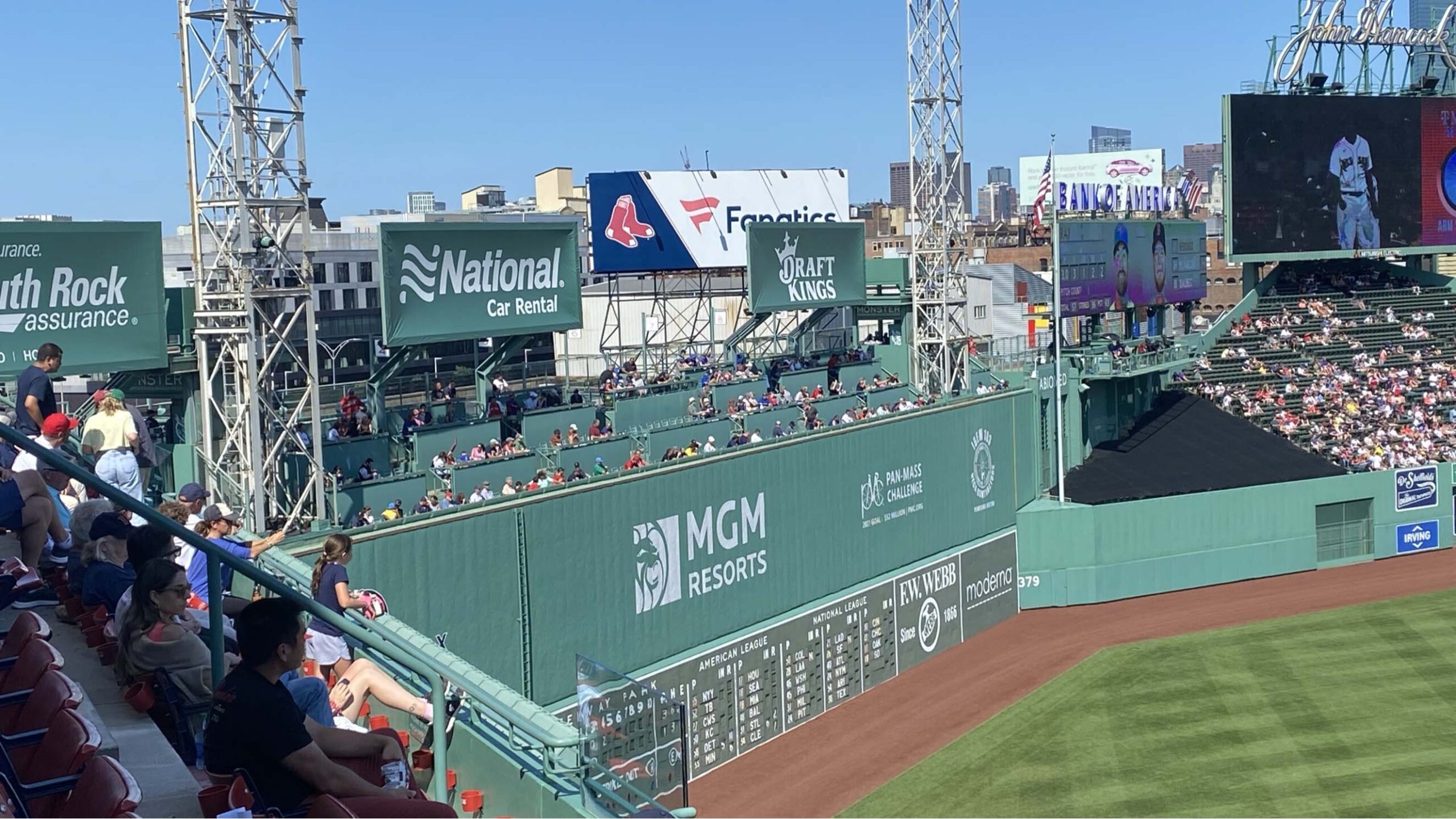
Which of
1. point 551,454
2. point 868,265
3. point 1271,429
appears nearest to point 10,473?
point 551,454

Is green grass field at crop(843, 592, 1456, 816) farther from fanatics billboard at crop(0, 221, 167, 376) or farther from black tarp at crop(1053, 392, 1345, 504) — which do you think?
fanatics billboard at crop(0, 221, 167, 376)

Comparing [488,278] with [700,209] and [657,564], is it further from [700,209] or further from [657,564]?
[700,209]

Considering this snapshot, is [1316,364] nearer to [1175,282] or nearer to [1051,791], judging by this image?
[1175,282]

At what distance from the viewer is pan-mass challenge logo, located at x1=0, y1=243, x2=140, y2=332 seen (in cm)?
1421

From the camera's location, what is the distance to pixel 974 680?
75.9 ft

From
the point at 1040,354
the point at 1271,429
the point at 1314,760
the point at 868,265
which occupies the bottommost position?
the point at 1314,760

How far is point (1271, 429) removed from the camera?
3350 centimetres

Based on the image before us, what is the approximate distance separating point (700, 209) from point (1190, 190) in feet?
63.9

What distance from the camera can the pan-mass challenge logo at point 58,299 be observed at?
1421cm

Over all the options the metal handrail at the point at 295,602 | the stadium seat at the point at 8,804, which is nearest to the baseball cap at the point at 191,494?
the metal handrail at the point at 295,602

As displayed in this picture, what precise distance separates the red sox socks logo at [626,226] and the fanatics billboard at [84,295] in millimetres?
13202

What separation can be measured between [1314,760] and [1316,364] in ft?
67.3

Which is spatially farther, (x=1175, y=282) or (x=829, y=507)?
(x=1175, y=282)

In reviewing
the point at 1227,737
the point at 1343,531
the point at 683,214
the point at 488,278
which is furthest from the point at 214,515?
the point at 1343,531
